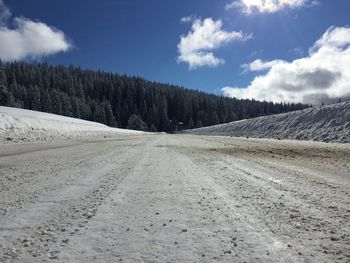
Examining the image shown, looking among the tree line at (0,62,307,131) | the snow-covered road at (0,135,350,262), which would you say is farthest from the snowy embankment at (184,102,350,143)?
the tree line at (0,62,307,131)

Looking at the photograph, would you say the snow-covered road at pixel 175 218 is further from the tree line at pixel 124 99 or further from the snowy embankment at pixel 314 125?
the tree line at pixel 124 99

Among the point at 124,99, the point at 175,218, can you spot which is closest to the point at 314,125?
the point at 175,218

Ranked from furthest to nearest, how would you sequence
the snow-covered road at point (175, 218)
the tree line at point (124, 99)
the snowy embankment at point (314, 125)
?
the tree line at point (124, 99) < the snowy embankment at point (314, 125) < the snow-covered road at point (175, 218)

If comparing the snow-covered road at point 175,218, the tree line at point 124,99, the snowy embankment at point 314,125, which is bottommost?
the snow-covered road at point 175,218

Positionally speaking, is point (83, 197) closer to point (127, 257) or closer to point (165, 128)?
point (127, 257)

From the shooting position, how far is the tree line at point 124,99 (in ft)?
381

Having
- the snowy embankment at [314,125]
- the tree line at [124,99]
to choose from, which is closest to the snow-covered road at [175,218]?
the snowy embankment at [314,125]

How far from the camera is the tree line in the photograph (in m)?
116

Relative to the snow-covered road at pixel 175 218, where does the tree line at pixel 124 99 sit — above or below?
above

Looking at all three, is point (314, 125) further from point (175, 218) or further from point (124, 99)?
point (124, 99)

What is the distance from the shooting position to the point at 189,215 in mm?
4246

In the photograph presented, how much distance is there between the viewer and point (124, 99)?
15325 cm

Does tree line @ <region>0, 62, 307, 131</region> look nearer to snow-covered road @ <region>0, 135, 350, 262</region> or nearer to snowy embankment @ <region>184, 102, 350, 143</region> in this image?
snowy embankment @ <region>184, 102, 350, 143</region>

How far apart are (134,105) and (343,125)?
128 m
